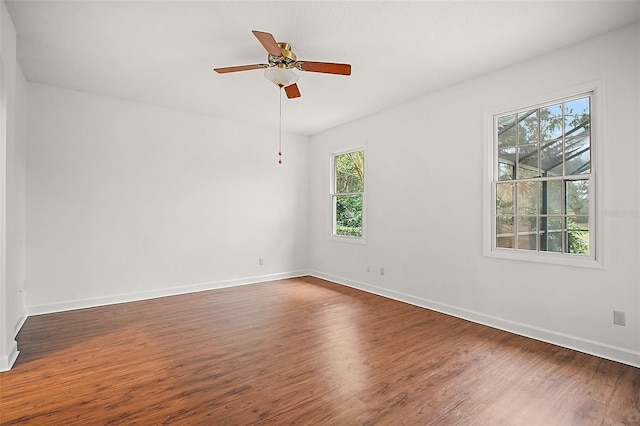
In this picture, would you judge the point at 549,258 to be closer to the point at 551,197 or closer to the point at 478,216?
the point at 551,197

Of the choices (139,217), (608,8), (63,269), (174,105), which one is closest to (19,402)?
(63,269)

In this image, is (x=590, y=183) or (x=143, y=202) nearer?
(x=590, y=183)

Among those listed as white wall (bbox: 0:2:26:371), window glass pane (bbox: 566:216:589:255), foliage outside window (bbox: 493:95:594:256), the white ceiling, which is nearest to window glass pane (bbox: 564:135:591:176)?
foliage outside window (bbox: 493:95:594:256)

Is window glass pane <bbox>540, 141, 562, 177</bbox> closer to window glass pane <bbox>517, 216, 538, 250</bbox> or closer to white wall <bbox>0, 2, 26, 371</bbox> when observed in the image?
window glass pane <bbox>517, 216, 538, 250</bbox>

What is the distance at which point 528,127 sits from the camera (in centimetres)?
338

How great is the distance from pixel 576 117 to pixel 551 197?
78 centimetres

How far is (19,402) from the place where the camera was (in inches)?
82.3

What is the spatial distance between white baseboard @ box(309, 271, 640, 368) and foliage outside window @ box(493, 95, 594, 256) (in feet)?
2.59

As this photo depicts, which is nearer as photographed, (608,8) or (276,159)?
(608,8)

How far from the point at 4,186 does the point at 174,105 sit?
8.58 feet

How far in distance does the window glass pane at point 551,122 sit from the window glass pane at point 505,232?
898mm

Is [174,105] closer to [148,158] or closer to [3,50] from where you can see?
[148,158]

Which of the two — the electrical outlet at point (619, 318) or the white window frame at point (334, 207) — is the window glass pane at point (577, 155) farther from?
the white window frame at point (334, 207)

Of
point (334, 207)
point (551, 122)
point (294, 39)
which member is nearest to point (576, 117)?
point (551, 122)
